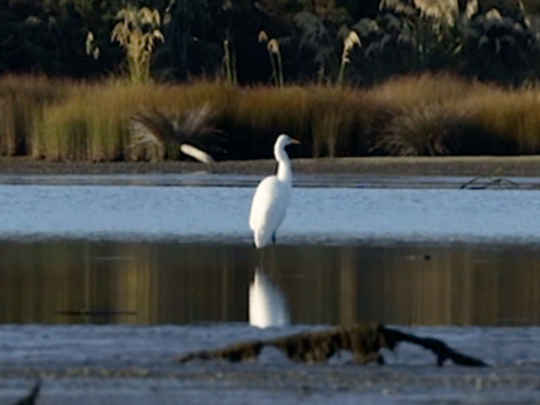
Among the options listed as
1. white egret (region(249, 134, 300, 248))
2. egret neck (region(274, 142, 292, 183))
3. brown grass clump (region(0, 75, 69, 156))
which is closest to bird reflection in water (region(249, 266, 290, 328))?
white egret (region(249, 134, 300, 248))

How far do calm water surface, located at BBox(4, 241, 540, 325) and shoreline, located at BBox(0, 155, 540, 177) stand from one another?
10.2m

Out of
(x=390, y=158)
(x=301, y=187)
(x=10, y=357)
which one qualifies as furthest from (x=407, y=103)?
(x=10, y=357)

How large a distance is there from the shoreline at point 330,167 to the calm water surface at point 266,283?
10.2 m

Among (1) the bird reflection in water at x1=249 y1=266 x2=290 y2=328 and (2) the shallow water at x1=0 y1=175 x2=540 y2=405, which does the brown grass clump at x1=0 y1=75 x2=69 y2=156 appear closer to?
(2) the shallow water at x1=0 y1=175 x2=540 y2=405

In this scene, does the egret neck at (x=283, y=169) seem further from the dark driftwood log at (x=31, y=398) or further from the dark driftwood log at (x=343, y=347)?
the dark driftwood log at (x=31, y=398)

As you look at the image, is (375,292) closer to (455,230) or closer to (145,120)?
(455,230)

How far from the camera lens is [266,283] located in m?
11.9

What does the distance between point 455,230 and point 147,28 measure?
24215mm

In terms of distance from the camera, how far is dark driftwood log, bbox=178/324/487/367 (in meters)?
7.85

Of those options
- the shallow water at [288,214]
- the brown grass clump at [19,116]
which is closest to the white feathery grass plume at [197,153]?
the brown grass clump at [19,116]

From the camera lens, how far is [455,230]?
15.8m

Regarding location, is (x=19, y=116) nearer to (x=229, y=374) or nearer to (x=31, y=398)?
(x=229, y=374)

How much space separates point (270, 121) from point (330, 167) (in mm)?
2755

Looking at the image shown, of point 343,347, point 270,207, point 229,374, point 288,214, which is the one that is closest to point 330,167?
point 288,214
